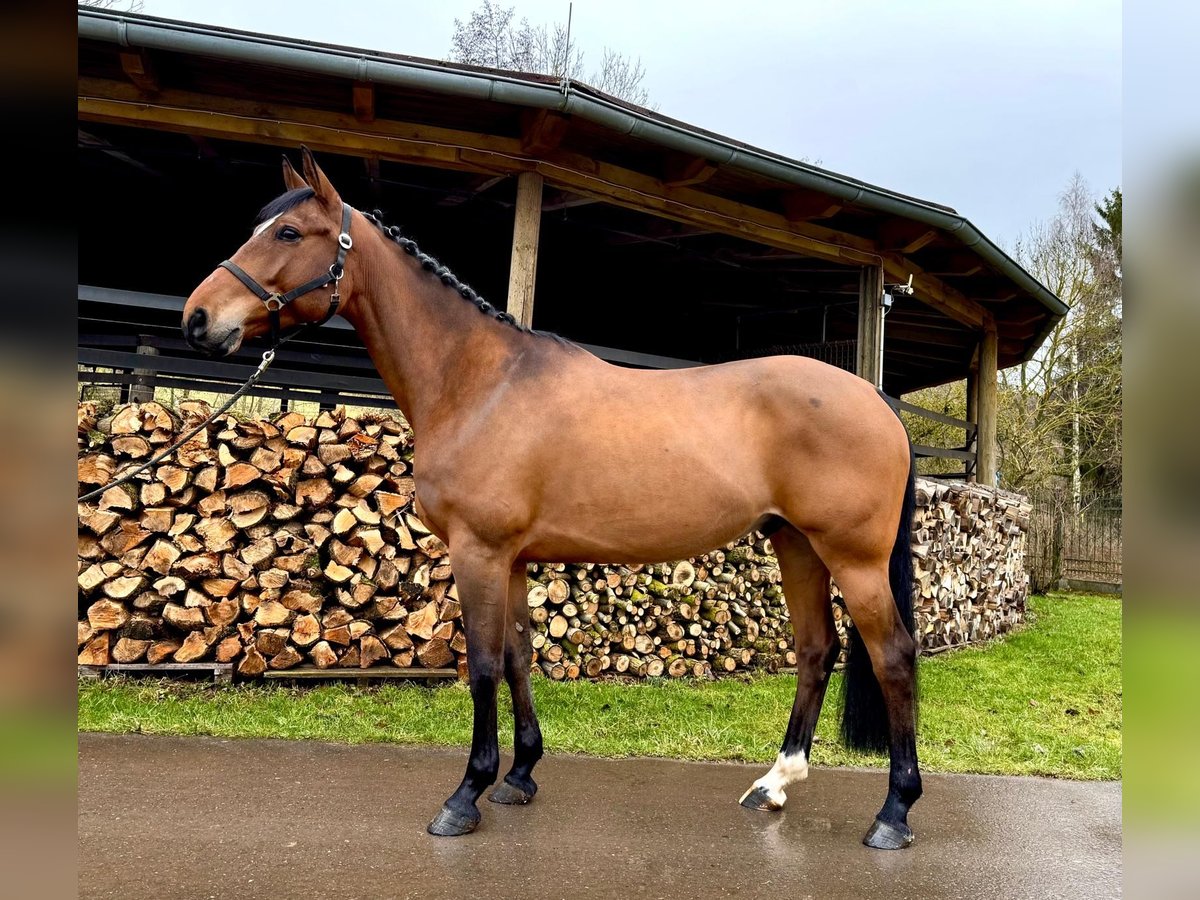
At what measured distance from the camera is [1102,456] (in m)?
15.5

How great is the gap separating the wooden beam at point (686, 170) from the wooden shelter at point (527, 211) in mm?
16

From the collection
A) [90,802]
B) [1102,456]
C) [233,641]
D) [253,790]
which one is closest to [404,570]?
[233,641]

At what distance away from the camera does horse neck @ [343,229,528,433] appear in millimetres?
3195

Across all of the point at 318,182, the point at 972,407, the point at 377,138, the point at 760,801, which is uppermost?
the point at 377,138

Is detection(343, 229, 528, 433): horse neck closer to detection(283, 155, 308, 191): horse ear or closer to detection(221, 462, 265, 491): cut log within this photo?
detection(283, 155, 308, 191): horse ear

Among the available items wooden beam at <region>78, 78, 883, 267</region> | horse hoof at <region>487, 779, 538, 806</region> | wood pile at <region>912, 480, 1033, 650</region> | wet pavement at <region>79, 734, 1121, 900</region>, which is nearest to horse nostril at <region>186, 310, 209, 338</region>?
wet pavement at <region>79, 734, 1121, 900</region>

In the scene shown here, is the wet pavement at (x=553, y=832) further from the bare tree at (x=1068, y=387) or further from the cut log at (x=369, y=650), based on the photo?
the bare tree at (x=1068, y=387)

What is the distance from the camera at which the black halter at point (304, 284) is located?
2.84 m

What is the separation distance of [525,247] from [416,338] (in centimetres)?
212

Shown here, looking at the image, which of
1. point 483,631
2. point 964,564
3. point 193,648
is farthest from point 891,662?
point 964,564

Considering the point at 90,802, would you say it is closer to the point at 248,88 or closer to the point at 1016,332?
the point at 248,88

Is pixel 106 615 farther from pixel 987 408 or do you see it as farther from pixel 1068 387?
pixel 1068 387

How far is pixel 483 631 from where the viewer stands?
3023mm
